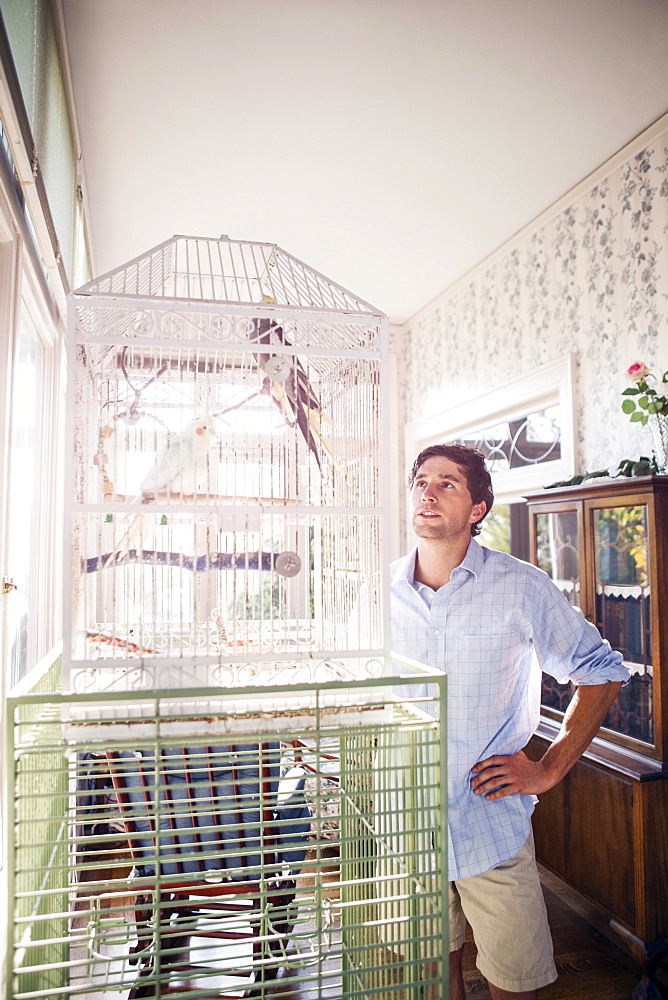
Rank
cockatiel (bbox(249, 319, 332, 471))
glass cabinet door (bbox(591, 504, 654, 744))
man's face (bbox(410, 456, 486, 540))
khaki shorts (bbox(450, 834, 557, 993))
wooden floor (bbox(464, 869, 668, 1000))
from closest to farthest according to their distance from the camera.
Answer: cockatiel (bbox(249, 319, 332, 471)) < khaki shorts (bbox(450, 834, 557, 993)) < man's face (bbox(410, 456, 486, 540)) < wooden floor (bbox(464, 869, 668, 1000)) < glass cabinet door (bbox(591, 504, 654, 744))

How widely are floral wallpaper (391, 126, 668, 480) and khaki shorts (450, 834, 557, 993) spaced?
1.81 m

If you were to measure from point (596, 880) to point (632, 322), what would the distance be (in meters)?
2.11

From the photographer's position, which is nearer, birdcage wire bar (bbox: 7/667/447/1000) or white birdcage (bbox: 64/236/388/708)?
birdcage wire bar (bbox: 7/667/447/1000)

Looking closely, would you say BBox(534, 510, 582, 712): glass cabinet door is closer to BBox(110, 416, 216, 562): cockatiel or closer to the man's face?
the man's face

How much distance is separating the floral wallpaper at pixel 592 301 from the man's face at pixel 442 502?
1.31 meters

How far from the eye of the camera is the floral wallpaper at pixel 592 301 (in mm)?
2852

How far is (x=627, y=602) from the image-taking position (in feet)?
7.97

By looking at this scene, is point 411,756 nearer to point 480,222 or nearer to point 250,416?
point 250,416

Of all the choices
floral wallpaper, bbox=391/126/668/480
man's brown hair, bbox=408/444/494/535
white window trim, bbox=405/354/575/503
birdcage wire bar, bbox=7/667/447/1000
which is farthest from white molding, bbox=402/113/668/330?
birdcage wire bar, bbox=7/667/447/1000

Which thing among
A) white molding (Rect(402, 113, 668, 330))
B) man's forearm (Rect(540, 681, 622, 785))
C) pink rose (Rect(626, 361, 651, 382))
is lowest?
man's forearm (Rect(540, 681, 622, 785))

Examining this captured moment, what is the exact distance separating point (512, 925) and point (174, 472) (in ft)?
4.18

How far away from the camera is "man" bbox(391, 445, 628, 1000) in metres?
Result: 1.63

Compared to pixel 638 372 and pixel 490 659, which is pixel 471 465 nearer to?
pixel 490 659

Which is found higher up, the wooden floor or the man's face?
the man's face
